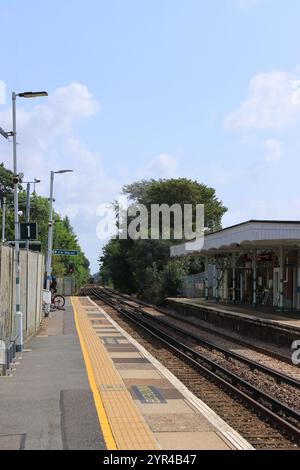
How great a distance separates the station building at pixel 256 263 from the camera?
24750mm

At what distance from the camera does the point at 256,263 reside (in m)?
33.0

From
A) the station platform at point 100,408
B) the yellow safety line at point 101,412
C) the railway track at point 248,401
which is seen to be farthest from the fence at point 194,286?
the yellow safety line at point 101,412

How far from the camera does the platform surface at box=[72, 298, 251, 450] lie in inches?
281

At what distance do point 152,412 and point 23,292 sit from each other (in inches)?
359

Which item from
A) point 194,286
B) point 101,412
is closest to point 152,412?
point 101,412

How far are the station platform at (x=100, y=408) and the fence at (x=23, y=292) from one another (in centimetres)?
88

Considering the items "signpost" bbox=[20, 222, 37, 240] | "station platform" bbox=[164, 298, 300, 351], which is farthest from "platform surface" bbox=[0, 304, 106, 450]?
"station platform" bbox=[164, 298, 300, 351]

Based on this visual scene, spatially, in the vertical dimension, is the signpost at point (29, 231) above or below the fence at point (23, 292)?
above

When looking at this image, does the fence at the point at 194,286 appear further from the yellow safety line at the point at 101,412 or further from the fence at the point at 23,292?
the yellow safety line at the point at 101,412

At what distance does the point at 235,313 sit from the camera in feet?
89.0

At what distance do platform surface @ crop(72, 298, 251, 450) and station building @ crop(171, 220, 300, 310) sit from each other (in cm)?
1134
